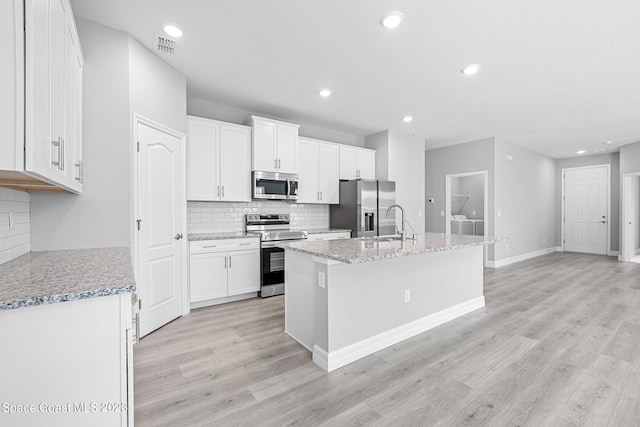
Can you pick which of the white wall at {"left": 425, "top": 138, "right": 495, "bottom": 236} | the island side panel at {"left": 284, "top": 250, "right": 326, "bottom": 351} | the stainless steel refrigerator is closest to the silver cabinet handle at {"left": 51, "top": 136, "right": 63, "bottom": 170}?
the island side panel at {"left": 284, "top": 250, "right": 326, "bottom": 351}

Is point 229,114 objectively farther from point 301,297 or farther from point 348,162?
point 301,297

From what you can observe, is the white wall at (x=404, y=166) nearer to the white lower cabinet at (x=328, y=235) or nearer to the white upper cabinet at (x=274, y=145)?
the white lower cabinet at (x=328, y=235)

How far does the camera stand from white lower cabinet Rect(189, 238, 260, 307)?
11.4ft

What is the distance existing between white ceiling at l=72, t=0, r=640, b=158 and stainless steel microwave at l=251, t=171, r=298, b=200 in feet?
3.23

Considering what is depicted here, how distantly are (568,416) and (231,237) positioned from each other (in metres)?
3.39

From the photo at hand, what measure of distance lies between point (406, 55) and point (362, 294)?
2271mm

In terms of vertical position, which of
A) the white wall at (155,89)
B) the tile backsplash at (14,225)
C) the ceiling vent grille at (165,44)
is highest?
the ceiling vent grille at (165,44)

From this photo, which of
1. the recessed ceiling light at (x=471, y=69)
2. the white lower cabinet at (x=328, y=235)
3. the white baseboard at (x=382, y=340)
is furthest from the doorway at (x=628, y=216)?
the white lower cabinet at (x=328, y=235)

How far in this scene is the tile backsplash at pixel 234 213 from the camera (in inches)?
157

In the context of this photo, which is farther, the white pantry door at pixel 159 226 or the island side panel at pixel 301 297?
the white pantry door at pixel 159 226

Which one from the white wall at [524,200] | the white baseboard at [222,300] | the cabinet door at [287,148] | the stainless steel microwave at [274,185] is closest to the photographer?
the white baseboard at [222,300]

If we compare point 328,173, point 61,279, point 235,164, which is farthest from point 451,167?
point 61,279

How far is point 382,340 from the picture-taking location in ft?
8.17

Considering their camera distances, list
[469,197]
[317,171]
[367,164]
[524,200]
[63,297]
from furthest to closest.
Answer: [469,197] → [524,200] → [367,164] → [317,171] → [63,297]
